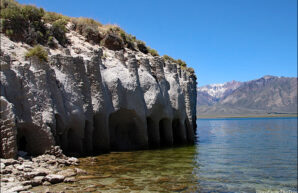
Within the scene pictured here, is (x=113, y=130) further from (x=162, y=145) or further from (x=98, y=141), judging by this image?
(x=162, y=145)

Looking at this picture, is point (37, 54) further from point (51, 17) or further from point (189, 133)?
point (189, 133)

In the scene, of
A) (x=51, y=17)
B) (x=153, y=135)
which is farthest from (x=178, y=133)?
(x=51, y=17)

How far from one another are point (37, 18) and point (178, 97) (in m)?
12.3

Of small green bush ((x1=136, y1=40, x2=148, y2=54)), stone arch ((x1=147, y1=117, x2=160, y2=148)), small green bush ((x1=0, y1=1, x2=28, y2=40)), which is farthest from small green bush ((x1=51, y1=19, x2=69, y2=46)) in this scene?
small green bush ((x1=136, y1=40, x2=148, y2=54))

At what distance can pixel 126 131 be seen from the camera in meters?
23.7

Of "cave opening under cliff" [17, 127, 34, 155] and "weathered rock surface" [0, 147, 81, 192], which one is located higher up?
"cave opening under cliff" [17, 127, 34, 155]

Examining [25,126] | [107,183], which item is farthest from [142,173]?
[25,126]

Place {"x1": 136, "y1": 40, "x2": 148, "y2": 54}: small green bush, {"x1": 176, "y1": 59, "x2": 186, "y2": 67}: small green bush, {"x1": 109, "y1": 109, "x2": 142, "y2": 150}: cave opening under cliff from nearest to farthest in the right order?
{"x1": 109, "y1": 109, "x2": 142, "y2": 150}: cave opening under cliff
{"x1": 136, "y1": 40, "x2": 148, "y2": 54}: small green bush
{"x1": 176, "y1": 59, "x2": 186, "y2": 67}: small green bush

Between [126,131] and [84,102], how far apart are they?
5785mm

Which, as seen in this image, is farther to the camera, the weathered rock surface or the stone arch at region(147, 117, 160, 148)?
the stone arch at region(147, 117, 160, 148)

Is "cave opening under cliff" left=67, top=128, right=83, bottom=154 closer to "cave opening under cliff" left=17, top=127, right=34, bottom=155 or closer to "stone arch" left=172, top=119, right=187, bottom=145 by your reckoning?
"cave opening under cliff" left=17, top=127, right=34, bottom=155

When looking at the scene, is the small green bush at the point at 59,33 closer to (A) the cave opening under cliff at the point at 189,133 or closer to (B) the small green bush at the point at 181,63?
(A) the cave opening under cliff at the point at 189,133

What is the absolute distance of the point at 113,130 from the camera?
76.5 ft

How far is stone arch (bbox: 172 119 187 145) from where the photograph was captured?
2769cm
